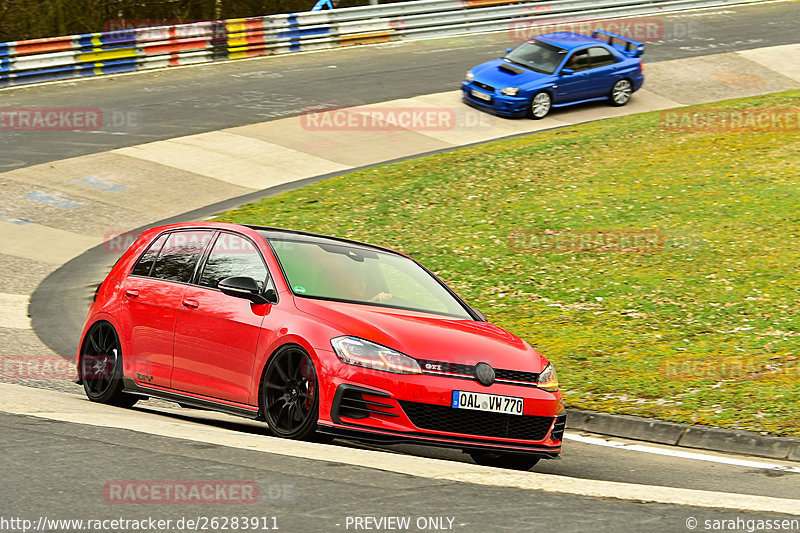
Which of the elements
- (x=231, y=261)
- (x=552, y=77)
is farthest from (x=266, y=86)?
(x=231, y=261)

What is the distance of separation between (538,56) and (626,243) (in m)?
10.5

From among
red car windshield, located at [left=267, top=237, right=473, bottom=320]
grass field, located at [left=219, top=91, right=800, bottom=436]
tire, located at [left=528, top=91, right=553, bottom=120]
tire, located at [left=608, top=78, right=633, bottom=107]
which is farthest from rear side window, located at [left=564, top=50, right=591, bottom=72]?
red car windshield, located at [left=267, top=237, right=473, bottom=320]

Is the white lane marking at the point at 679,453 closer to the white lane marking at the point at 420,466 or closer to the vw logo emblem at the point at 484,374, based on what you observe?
the white lane marking at the point at 420,466

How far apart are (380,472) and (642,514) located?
4.68ft

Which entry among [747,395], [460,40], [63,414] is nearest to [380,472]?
[63,414]

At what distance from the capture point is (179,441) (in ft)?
21.0

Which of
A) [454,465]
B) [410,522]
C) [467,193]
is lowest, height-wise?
[467,193]

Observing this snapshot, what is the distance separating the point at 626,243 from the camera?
1494cm

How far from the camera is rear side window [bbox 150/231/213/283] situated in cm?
814

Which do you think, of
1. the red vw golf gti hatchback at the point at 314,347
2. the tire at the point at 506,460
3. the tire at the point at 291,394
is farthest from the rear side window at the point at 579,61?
the tire at the point at 291,394

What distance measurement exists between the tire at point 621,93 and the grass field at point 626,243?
2.05 metres

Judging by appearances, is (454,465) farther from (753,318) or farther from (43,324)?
(43,324)

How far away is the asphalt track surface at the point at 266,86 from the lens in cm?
2123

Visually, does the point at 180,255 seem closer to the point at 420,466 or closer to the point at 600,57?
the point at 420,466
